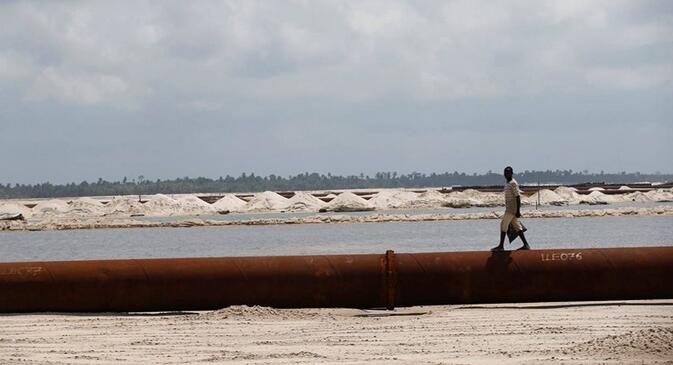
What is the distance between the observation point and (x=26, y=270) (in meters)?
14.0

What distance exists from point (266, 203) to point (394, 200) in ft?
38.8

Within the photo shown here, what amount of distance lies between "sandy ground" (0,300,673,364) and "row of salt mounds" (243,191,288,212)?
78694 millimetres

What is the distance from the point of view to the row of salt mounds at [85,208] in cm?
8794

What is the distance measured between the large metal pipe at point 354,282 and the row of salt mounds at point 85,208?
246 ft

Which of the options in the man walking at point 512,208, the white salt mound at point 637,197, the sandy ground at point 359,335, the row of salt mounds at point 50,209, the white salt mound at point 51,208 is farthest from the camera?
the white salt mound at point 637,197

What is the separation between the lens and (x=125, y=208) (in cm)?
9194

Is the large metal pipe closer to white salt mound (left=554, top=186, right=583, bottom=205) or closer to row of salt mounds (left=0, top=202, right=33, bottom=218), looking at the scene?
row of salt mounds (left=0, top=202, right=33, bottom=218)

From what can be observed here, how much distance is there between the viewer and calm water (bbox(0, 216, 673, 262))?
118ft

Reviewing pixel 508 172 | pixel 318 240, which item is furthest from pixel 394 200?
pixel 508 172

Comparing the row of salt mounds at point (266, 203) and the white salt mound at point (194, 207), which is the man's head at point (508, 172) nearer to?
the white salt mound at point (194, 207)

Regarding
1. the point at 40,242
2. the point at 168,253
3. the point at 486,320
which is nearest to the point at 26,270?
the point at 486,320

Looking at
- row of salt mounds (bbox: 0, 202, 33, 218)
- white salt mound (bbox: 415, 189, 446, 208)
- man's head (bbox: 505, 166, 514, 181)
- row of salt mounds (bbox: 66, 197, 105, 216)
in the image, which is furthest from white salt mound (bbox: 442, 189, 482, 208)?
man's head (bbox: 505, 166, 514, 181)

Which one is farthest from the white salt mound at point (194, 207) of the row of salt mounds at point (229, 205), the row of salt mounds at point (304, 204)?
the row of salt mounds at point (304, 204)

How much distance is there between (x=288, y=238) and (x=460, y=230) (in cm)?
867
